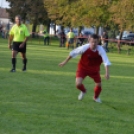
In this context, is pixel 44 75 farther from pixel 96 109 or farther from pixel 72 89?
pixel 96 109

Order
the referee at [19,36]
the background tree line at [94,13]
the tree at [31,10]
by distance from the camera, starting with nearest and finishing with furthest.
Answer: the referee at [19,36] → the background tree line at [94,13] → the tree at [31,10]

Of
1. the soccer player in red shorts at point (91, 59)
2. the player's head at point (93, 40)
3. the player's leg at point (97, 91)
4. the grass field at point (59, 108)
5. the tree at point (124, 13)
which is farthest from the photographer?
the tree at point (124, 13)

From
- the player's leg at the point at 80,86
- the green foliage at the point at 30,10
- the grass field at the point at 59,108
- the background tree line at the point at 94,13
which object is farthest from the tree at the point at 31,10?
the player's leg at the point at 80,86

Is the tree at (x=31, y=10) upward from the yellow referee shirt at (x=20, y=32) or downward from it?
downward

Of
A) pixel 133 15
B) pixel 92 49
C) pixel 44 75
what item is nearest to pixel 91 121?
pixel 92 49

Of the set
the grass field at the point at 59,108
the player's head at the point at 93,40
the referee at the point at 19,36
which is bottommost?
the grass field at the point at 59,108

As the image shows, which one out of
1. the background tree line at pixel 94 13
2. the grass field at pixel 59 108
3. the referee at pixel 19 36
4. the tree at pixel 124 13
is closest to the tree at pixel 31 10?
the background tree line at pixel 94 13

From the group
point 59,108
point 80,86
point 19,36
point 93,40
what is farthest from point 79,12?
point 59,108

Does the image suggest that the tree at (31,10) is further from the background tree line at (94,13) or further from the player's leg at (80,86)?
the player's leg at (80,86)

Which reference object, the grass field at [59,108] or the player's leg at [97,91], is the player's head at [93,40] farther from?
the grass field at [59,108]

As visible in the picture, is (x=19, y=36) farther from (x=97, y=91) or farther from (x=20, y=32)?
(x=97, y=91)

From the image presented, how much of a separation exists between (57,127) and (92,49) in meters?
3.39

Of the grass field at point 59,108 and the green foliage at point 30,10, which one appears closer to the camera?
the grass field at point 59,108

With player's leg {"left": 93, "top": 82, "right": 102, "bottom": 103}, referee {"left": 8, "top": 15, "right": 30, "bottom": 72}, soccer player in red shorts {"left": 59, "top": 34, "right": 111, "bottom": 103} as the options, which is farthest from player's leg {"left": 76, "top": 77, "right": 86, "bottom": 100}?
referee {"left": 8, "top": 15, "right": 30, "bottom": 72}
